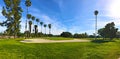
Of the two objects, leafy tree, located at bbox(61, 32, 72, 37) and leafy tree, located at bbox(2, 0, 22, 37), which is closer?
leafy tree, located at bbox(2, 0, 22, 37)

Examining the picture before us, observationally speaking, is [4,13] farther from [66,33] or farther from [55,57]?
[66,33]

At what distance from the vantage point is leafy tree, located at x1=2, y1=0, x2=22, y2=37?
68.5 metres

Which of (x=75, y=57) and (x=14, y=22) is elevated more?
(x=14, y=22)

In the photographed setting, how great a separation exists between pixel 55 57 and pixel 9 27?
5100cm

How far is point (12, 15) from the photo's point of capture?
70750mm

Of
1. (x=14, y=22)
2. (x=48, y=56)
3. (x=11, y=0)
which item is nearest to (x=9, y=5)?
(x=11, y=0)

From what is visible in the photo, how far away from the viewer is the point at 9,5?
68.4 metres

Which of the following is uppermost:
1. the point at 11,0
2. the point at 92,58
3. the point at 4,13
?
the point at 11,0

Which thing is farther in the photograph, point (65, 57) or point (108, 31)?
point (108, 31)

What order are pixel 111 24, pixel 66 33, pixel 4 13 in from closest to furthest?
pixel 4 13
pixel 111 24
pixel 66 33

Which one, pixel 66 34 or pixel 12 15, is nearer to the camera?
pixel 12 15

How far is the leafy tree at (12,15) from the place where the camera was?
68.5 m

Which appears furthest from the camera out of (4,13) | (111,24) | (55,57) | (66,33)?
(66,33)

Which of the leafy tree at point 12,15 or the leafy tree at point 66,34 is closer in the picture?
the leafy tree at point 12,15
